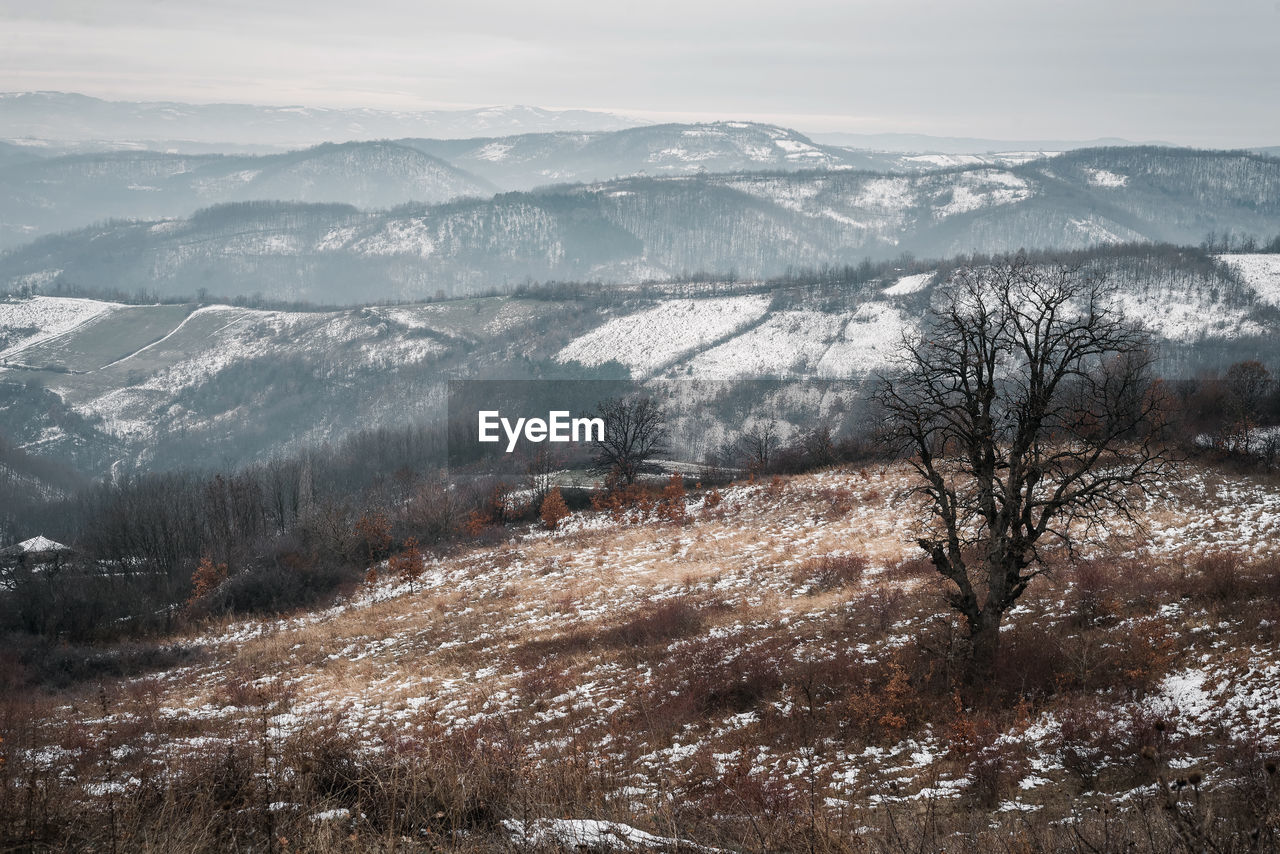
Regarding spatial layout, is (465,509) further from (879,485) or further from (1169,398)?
(1169,398)

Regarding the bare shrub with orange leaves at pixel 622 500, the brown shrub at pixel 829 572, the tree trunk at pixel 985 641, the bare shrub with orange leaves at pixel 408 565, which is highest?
the tree trunk at pixel 985 641

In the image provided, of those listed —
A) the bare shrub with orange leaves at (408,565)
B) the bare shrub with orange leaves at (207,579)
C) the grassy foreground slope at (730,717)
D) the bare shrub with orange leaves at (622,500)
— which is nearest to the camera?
the grassy foreground slope at (730,717)

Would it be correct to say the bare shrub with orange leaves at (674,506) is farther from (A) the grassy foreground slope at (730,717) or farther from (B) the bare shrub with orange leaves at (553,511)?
(A) the grassy foreground slope at (730,717)

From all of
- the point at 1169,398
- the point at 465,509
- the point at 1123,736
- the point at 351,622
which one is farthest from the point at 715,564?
the point at 465,509

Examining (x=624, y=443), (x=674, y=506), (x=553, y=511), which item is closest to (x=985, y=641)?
(x=674, y=506)

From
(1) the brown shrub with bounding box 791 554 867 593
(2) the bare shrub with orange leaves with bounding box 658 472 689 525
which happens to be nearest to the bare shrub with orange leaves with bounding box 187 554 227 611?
(2) the bare shrub with orange leaves with bounding box 658 472 689 525

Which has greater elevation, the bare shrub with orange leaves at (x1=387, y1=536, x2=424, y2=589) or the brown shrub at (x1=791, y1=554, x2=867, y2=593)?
the brown shrub at (x1=791, y1=554, x2=867, y2=593)

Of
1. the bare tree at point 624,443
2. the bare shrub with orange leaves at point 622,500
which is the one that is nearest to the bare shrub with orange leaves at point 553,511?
the bare shrub with orange leaves at point 622,500

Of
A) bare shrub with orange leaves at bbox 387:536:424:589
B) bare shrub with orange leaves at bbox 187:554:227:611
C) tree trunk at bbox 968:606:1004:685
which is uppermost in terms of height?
tree trunk at bbox 968:606:1004:685

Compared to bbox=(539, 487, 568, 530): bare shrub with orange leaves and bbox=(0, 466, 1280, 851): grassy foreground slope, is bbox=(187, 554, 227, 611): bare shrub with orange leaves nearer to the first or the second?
bbox=(0, 466, 1280, 851): grassy foreground slope

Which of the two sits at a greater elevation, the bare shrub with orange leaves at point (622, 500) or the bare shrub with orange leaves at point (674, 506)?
the bare shrub with orange leaves at point (674, 506)
